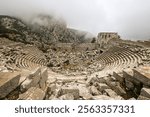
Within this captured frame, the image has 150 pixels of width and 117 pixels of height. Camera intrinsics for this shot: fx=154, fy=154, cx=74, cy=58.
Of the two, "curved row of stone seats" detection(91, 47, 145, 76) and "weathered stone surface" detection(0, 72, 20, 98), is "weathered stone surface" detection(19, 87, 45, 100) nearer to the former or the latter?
"weathered stone surface" detection(0, 72, 20, 98)

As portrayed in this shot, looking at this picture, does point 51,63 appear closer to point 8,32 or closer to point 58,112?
point 58,112

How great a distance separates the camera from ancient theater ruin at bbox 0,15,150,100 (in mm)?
4934

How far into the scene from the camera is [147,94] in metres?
4.13

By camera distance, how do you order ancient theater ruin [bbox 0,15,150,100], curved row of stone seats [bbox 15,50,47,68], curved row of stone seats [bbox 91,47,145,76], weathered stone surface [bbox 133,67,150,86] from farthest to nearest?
curved row of stone seats [bbox 15,50,47,68] → curved row of stone seats [bbox 91,47,145,76] → ancient theater ruin [bbox 0,15,150,100] → weathered stone surface [bbox 133,67,150,86]

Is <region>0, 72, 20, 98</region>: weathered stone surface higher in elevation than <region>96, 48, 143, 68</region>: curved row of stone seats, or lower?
higher

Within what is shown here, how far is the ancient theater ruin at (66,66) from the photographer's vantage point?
4934 millimetres

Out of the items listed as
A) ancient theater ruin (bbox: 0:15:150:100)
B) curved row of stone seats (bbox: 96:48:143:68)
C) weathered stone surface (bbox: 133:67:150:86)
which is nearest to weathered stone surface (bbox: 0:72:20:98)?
ancient theater ruin (bbox: 0:15:150:100)

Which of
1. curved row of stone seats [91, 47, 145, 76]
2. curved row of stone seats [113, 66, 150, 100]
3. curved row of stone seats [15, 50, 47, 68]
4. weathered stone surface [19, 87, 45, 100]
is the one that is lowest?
curved row of stone seats [15, 50, 47, 68]

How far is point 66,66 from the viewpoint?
926 inches

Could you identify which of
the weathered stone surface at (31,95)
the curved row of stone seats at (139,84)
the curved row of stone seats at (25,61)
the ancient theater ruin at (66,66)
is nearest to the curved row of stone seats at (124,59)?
the ancient theater ruin at (66,66)

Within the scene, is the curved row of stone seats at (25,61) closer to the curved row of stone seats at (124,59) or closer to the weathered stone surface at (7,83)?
the curved row of stone seats at (124,59)

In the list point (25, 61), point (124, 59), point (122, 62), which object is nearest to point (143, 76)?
point (122, 62)

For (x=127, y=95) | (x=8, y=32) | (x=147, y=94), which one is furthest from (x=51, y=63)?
(x=8, y=32)

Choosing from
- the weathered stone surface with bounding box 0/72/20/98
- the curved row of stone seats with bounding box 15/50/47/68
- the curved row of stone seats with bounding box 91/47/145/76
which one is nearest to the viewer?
the weathered stone surface with bounding box 0/72/20/98
